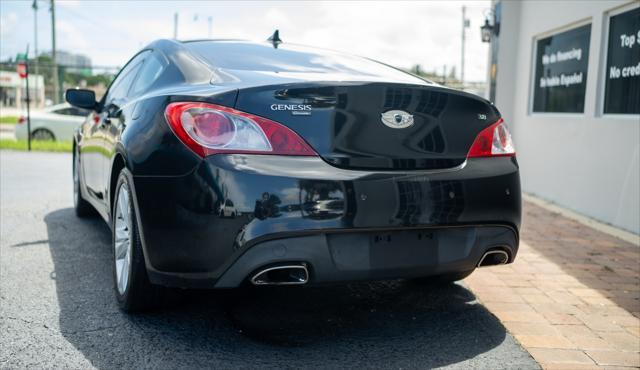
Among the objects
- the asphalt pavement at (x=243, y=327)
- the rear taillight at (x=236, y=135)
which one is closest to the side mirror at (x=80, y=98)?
the asphalt pavement at (x=243, y=327)

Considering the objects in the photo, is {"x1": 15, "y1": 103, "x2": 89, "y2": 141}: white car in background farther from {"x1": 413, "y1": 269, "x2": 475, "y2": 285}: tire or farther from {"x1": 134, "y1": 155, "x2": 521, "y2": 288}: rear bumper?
{"x1": 134, "y1": 155, "x2": 521, "y2": 288}: rear bumper

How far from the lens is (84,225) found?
19.5 ft

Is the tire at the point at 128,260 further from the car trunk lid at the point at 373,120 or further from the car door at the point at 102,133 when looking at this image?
the car trunk lid at the point at 373,120

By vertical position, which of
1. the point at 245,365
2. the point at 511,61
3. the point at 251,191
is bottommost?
the point at 245,365

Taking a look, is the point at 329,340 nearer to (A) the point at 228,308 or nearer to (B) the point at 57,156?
(A) the point at 228,308

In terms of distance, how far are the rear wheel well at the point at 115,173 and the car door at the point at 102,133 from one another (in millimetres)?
201

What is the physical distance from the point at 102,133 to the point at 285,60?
5.09 feet

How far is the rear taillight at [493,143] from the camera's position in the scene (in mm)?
3250

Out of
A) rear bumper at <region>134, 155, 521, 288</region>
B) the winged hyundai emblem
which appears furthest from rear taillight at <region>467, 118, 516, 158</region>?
the winged hyundai emblem

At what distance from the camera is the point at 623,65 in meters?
6.85

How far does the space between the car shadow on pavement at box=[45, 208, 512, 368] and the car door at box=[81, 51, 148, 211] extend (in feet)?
2.28

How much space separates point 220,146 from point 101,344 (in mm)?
1125

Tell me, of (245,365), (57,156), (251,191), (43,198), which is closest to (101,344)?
(245,365)

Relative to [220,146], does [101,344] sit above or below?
below
